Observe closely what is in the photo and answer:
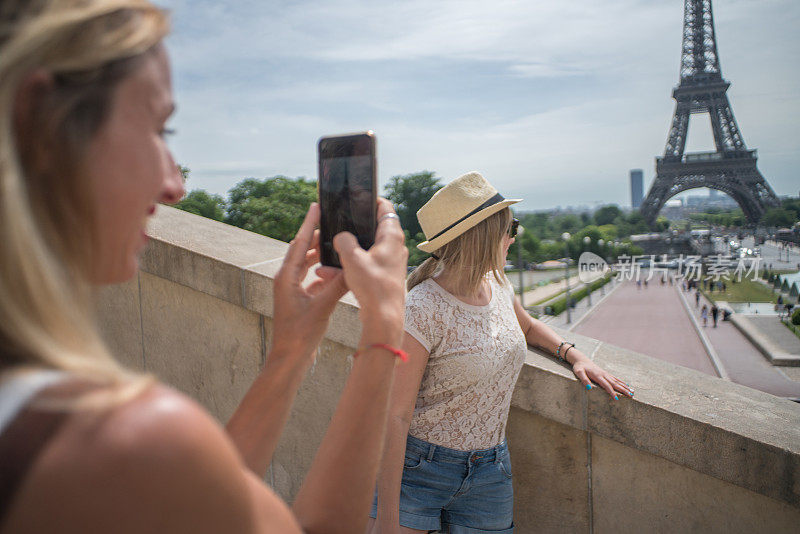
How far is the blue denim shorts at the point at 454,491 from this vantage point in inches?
89.4

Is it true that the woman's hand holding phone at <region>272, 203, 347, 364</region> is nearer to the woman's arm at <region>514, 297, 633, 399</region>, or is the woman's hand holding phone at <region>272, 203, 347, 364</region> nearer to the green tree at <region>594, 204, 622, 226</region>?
the woman's arm at <region>514, 297, 633, 399</region>

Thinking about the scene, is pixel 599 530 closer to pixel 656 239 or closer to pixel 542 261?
pixel 656 239

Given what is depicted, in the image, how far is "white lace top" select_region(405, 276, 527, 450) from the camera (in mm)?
2305

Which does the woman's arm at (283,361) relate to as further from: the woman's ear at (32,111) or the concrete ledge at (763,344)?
the concrete ledge at (763,344)

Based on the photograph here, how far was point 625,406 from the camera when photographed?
2410mm

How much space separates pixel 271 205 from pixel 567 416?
42619 mm

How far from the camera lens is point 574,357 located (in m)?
2.63

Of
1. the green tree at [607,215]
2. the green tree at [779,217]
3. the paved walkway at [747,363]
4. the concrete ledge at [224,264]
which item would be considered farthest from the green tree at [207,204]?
the green tree at [607,215]

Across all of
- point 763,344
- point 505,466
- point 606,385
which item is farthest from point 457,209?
point 763,344

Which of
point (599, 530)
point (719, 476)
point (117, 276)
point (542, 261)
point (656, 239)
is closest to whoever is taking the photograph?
point (117, 276)

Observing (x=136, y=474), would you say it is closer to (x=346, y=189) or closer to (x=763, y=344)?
(x=346, y=189)

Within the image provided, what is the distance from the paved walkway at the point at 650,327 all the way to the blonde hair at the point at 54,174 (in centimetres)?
2983

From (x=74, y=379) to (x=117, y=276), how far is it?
0.20 meters

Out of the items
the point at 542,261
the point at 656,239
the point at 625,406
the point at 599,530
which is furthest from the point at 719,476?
the point at 542,261
